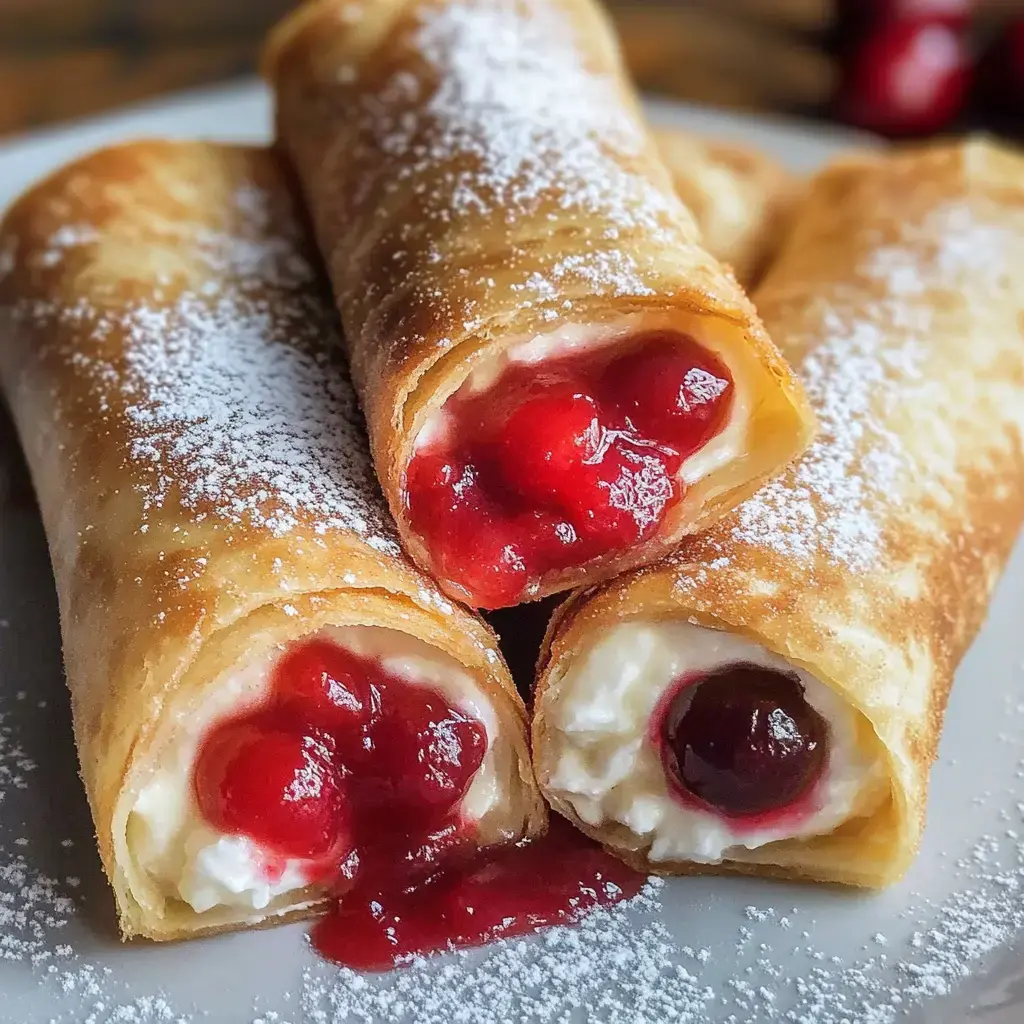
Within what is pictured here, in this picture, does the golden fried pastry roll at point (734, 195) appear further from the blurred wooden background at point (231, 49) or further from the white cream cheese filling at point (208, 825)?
the white cream cheese filling at point (208, 825)

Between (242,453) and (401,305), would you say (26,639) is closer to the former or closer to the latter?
(242,453)

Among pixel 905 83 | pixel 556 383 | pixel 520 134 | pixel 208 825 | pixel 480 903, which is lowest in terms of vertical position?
pixel 480 903

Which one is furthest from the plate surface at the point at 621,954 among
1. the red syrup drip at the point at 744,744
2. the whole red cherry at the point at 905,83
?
the whole red cherry at the point at 905,83

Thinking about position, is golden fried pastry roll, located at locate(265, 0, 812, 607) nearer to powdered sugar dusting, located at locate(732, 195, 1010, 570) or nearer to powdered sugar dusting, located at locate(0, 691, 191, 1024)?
powdered sugar dusting, located at locate(732, 195, 1010, 570)

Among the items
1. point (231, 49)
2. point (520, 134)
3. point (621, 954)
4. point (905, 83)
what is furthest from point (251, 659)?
point (231, 49)

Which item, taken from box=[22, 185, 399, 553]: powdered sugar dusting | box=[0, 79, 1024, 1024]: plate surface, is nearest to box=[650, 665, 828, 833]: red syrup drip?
box=[0, 79, 1024, 1024]: plate surface

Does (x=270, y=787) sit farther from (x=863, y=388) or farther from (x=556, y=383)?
(x=863, y=388)

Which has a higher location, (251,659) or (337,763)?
(251,659)

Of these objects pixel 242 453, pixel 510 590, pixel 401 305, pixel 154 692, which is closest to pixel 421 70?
pixel 401 305
